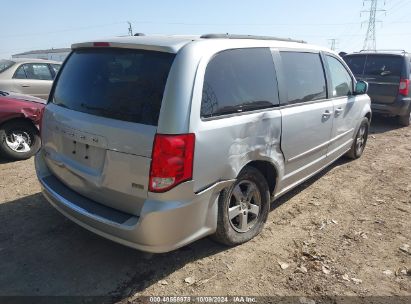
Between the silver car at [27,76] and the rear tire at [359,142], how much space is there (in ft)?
22.9

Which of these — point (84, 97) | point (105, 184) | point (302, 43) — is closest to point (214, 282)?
point (105, 184)

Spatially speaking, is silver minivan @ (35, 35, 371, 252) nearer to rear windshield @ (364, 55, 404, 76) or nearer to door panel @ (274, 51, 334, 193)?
door panel @ (274, 51, 334, 193)

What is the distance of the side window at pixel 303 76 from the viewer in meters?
3.82

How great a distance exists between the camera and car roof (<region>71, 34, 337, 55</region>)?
9.05 feet

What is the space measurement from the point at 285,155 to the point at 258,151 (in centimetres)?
57

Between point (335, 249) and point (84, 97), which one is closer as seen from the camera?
point (84, 97)

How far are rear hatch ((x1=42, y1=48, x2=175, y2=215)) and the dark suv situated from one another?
296 inches

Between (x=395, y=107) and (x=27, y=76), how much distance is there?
351 inches

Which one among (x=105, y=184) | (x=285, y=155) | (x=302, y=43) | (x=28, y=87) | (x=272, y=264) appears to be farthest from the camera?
(x=28, y=87)

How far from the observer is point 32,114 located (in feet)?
19.1

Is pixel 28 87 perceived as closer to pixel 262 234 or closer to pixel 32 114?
pixel 32 114

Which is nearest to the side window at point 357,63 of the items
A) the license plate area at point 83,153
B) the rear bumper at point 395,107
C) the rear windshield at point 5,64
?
the rear bumper at point 395,107

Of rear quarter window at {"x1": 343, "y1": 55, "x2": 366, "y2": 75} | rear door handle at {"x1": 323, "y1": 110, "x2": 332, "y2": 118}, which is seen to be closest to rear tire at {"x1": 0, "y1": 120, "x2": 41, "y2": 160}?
rear door handle at {"x1": 323, "y1": 110, "x2": 332, "y2": 118}

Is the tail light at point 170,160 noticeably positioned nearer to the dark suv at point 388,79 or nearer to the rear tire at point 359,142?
the rear tire at point 359,142
